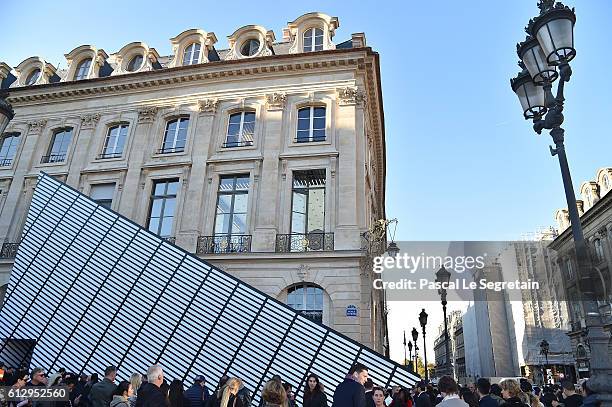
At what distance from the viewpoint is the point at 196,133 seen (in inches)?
786

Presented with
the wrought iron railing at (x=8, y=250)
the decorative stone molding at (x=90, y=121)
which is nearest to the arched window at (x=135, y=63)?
the decorative stone molding at (x=90, y=121)

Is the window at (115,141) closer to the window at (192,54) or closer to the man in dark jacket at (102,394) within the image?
the window at (192,54)

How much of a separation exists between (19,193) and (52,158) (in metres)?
2.35

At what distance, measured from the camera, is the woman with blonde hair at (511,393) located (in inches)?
197

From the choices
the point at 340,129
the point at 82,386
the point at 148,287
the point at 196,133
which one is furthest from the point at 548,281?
the point at 82,386

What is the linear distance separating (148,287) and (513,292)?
40538mm

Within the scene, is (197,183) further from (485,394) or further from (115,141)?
(485,394)

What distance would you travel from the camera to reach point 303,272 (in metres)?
16.0

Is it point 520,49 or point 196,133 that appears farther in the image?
point 196,133

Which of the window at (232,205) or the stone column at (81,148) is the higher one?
the stone column at (81,148)

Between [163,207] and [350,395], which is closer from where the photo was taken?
→ [350,395]

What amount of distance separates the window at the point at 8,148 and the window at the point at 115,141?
569 centimetres

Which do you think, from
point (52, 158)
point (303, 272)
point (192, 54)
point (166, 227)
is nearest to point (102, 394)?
point (303, 272)

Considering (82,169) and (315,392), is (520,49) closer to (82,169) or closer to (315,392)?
(315,392)
